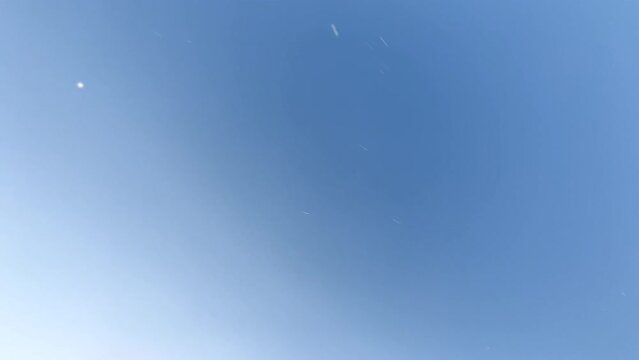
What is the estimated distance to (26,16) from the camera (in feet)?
7.57

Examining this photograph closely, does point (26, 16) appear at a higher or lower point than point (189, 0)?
lower

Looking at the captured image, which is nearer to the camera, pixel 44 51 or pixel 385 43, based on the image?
pixel 44 51

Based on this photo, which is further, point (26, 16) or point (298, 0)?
point (298, 0)

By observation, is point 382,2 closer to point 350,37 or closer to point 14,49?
point 350,37

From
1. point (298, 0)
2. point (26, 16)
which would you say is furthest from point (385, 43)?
point (26, 16)

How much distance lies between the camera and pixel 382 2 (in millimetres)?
2508

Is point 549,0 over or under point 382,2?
over

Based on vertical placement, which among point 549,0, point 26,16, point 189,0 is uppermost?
point 549,0

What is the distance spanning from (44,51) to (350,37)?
1.99 m

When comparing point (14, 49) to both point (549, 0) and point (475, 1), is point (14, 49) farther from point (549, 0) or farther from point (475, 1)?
point (549, 0)

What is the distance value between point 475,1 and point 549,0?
1.64ft

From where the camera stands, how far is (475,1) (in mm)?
2523

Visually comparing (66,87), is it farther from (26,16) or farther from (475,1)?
(475,1)

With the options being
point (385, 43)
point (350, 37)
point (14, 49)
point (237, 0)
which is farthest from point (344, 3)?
point (14, 49)
